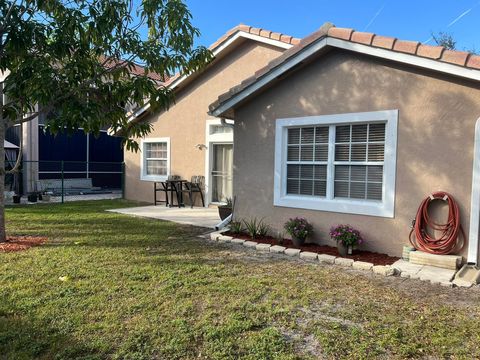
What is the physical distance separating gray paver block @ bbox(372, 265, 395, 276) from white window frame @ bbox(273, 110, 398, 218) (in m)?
1.00

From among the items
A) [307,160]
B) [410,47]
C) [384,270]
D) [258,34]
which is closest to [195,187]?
[258,34]

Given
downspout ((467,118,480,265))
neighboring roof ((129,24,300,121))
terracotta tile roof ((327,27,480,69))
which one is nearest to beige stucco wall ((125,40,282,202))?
neighboring roof ((129,24,300,121))

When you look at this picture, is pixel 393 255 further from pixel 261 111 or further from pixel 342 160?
pixel 261 111

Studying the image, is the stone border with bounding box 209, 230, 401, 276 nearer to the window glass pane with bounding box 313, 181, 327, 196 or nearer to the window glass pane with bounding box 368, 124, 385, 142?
the window glass pane with bounding box 313, 181, 327, 196

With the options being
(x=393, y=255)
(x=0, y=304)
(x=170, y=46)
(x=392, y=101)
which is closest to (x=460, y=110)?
(x=392, y=101)

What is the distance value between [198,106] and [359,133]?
7612mm

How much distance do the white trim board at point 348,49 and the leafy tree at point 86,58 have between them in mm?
1093

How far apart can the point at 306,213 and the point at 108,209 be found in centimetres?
743

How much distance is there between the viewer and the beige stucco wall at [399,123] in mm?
5684

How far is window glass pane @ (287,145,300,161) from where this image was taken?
→ 7516 millimetres

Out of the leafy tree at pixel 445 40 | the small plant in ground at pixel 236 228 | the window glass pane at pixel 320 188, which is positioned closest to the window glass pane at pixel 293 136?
the window glass pane at pixel 320 188

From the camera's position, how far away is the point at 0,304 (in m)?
4.15

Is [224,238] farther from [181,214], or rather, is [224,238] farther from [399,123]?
[399,123]

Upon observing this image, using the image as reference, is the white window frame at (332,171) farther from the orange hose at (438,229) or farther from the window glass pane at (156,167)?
the window glass pane at (156,167)
